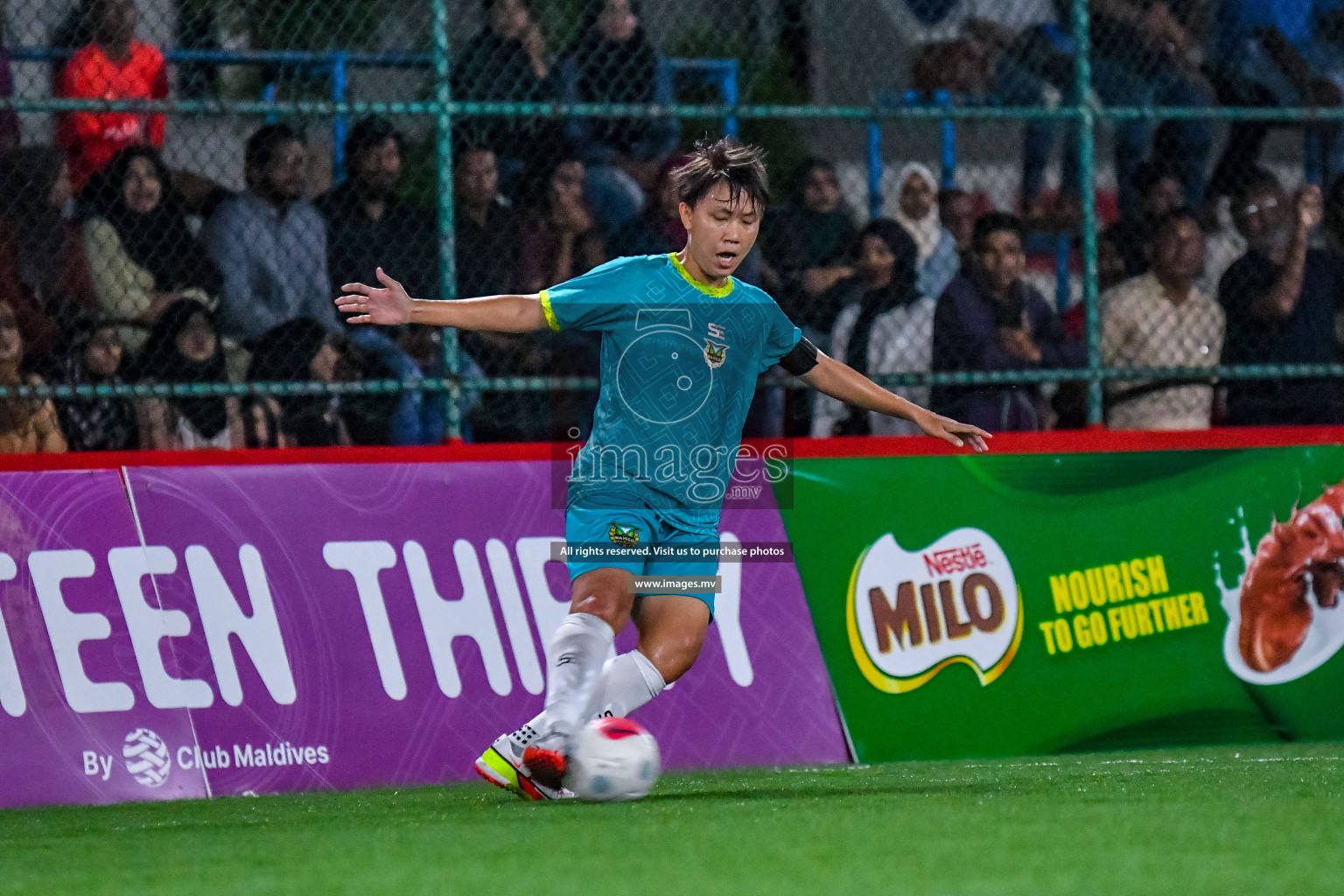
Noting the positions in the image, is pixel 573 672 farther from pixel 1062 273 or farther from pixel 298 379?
pixel 1062 273

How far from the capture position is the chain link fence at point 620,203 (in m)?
7.04

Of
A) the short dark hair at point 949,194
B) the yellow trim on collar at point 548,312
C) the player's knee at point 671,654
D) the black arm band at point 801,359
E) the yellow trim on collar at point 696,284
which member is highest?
the short dark hair at point 949,194

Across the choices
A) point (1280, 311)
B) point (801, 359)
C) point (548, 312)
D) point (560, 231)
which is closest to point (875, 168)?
point (560, 231)

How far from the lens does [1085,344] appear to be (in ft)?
25.6

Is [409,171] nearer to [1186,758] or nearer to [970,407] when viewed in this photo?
[970,407]

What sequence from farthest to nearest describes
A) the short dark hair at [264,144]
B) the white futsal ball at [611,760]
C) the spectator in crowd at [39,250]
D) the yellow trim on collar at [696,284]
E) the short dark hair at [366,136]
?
the short dark hair at [366,136], the short dark hair at [264,144], the spectator in crowd at [39,250], the yellow trim on collar at [696,284], the white futsal ball at [611,760]

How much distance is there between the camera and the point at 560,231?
25.5 feet

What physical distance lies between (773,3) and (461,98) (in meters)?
1.49

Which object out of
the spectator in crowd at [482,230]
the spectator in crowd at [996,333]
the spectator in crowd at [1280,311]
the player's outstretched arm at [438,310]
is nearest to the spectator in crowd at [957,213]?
the spectator in crowd at [996,333]

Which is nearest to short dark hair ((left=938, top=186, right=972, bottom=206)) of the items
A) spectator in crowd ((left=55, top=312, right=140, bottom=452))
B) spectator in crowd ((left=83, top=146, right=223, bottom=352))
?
spectator in crowd ((left=83, top=146, right=223, bottom=352))

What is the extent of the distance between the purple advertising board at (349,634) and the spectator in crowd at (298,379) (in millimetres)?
399

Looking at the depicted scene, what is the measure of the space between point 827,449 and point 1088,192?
5.48ft

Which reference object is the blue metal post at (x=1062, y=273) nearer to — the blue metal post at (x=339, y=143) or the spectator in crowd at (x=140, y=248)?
the blue metal post at (x=339, y=143)

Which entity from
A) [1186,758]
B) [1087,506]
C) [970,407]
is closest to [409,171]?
[970,407]
